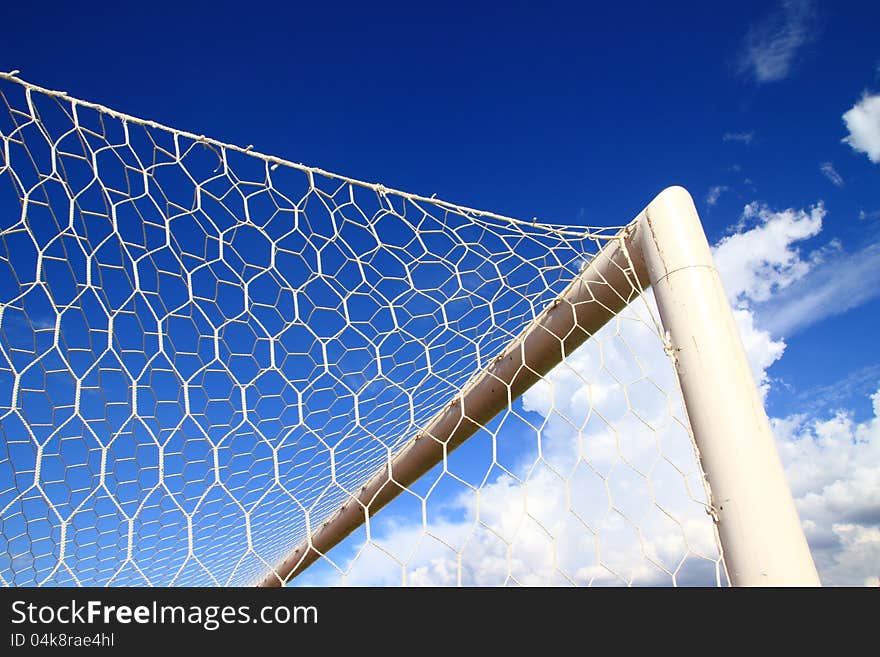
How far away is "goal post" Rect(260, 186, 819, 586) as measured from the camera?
1.07 m

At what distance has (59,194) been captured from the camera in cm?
132

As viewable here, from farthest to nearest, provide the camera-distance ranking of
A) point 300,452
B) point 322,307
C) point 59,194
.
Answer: point 300,452, point 322,307, point 59,194

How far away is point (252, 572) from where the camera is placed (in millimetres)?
4145

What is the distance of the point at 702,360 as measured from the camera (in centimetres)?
124

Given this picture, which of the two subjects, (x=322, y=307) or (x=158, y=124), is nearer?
(x=158, y=124)

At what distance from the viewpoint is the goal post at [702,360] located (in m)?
1.07

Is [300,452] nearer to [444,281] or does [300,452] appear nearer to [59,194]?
[444,281]

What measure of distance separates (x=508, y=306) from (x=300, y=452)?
3.74ft
